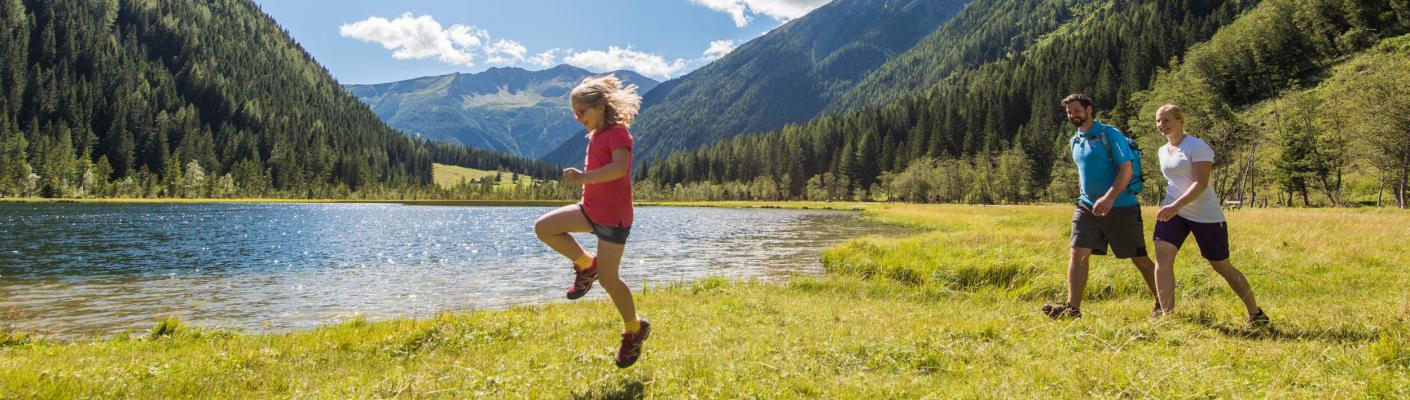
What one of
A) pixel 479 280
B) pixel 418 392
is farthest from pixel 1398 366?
pixel 479 280

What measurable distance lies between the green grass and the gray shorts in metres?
0.90

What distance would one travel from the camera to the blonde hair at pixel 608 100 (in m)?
5.83

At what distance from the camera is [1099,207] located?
25.4ft

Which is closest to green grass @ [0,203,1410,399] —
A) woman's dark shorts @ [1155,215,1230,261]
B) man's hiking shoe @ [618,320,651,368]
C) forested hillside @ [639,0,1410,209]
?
man's hiking shoe @ [618,320,651,368]

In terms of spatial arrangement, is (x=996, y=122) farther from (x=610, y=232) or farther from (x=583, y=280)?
(x=610, y=232)

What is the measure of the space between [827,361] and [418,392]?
12.0ft

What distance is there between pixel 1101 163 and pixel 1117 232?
93 centimetres

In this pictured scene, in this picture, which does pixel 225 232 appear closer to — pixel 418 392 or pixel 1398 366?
pixel 418 392

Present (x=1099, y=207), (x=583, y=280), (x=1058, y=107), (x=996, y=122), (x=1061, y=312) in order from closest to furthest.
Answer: (x=583, y=280) → (x=1099, y=207) → (x=1061, y=312) → (x=1058, y=107) → (x=996, y=122)

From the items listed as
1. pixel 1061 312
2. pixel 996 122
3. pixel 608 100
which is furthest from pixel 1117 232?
pixel 996 122

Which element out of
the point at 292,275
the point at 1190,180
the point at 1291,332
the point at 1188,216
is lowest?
the point at 292,275

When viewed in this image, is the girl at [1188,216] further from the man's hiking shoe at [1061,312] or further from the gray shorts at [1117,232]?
the man's hiking shoe at [1061,312]

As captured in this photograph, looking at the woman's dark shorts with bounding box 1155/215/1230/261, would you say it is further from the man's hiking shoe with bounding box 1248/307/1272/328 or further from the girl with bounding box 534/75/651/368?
the girl with bounding box 534/75/651/368

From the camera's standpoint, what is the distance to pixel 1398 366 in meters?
4.65
